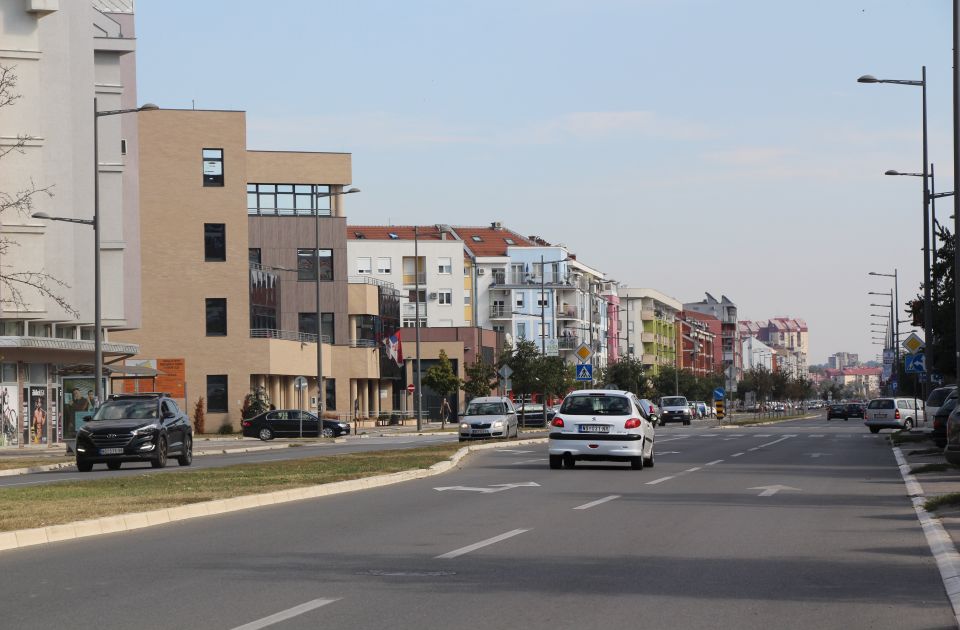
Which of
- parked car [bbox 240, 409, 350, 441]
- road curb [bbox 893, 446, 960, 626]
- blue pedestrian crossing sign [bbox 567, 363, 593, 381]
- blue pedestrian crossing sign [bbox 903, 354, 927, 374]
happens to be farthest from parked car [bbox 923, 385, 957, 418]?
parked car [bbox 240, 409, 350, 441]

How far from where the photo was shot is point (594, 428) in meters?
28.2

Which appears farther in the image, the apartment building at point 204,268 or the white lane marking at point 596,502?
the apartment building at point 204,268

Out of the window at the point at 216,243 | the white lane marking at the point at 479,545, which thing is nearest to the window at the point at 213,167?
the window at the point at 216,243

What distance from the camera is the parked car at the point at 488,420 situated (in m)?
51.4

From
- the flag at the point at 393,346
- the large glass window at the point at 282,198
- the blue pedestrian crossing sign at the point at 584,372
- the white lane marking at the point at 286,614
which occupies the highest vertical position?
the large glass window at the point at 282,198

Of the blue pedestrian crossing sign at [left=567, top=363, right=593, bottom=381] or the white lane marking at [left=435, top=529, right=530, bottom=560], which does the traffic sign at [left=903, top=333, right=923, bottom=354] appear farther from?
the white lane marking at [left=435, top=529, right=530, bottom=560]

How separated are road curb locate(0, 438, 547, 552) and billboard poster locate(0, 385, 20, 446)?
28242mm

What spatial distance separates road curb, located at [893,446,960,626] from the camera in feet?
34.4

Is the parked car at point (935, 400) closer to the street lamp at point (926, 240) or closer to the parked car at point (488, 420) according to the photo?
the street lamp at point (926, 240)

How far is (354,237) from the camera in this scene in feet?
455

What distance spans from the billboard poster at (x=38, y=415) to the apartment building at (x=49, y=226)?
37 mm

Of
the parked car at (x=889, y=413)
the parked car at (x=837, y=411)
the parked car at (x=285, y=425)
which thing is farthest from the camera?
the parked car at (x=837, y=411)

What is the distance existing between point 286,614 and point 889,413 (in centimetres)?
5603

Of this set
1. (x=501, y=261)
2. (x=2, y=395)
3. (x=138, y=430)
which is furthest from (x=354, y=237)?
(x=138, y=430)
